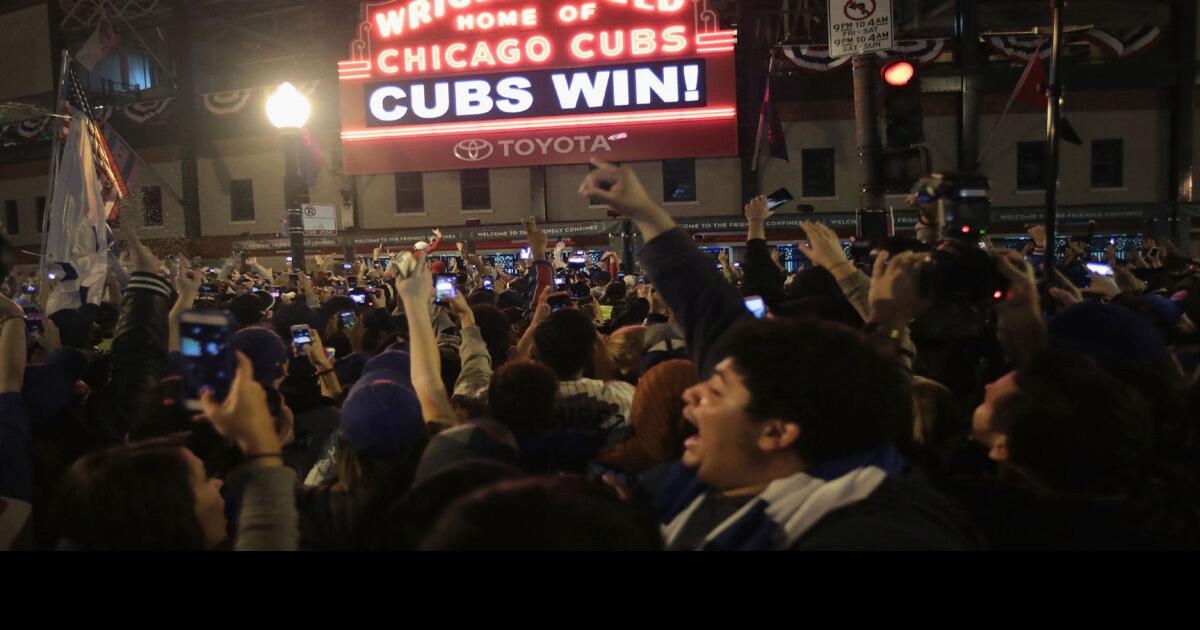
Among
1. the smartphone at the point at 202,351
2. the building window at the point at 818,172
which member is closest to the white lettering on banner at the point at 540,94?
the building window at the point at 818,172

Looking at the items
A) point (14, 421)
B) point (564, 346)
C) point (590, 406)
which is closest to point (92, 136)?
point (14, 421)

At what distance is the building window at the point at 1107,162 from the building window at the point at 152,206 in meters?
35.0

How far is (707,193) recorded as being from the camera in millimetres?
28031

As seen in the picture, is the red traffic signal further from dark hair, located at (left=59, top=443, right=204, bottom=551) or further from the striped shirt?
dark hair, located at (left=59, top=443, right=204, bottom=551)

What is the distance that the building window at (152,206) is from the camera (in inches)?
1291

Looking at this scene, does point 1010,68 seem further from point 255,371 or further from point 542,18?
point 255,371

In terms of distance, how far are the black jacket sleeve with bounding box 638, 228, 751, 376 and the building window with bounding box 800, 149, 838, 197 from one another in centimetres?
2632

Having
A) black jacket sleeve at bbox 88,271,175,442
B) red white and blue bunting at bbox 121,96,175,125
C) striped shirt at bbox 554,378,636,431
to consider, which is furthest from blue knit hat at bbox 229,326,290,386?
red white and blue bunting at bbox 121,96,175,125

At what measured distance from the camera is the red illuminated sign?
2022cm

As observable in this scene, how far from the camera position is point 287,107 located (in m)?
9.66

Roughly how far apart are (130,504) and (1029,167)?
30.8m

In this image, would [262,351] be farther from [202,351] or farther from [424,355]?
[202,351]

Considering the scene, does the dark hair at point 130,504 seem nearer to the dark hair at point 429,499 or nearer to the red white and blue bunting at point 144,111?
the dark hair at point 429,499

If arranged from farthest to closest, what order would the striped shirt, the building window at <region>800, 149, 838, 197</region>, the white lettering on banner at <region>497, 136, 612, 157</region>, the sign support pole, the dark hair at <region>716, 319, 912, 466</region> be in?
1. the building window at <region>800, 149, 838, 197</region>
2. the white lettering on banner at <region>497, 136, 612, 157</region>
3. the sign support pole
4. the striped shirt
5. the dark hair at <region>716, 319, 912, 466</region>
